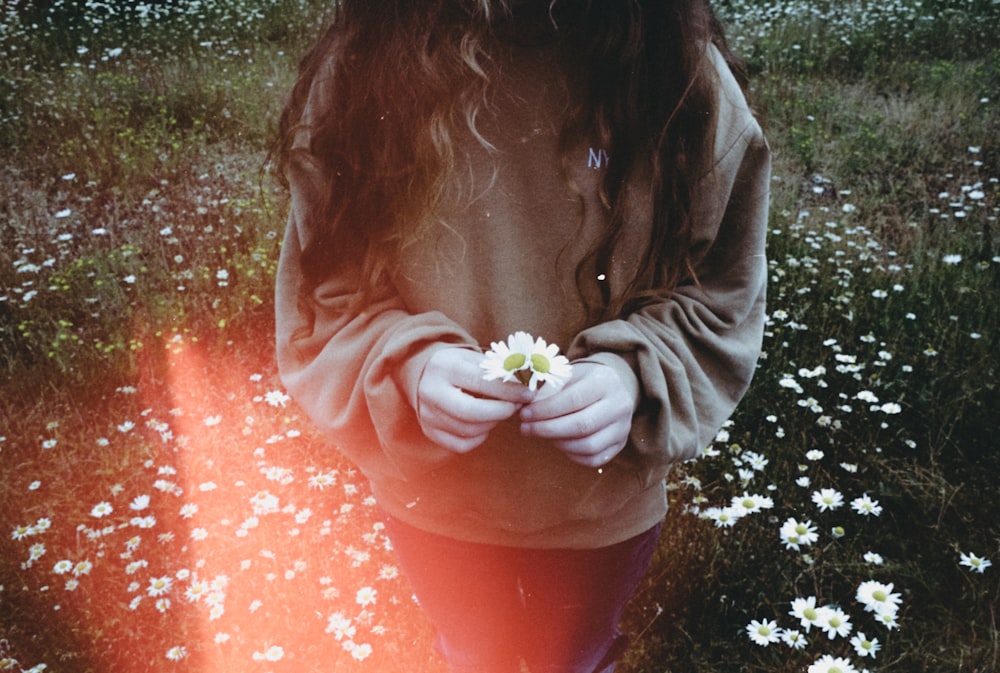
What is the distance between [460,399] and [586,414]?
0.17 m

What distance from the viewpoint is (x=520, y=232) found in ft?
3.64

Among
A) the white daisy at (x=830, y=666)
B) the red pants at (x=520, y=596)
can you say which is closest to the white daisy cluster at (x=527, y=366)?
the red pants at (x=520, y=596)

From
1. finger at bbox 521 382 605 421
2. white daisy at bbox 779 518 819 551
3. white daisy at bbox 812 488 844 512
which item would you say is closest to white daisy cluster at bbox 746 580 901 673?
white daisy at bbox 779 518 819 551

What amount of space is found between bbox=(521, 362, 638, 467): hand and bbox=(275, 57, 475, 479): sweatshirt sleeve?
20 cm

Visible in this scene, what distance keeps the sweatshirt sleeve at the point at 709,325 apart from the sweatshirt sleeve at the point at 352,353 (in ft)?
0.89

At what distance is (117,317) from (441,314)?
312 cm

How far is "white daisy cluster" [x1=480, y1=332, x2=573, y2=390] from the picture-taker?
856 mm

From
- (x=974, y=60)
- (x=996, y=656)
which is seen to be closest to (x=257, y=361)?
(x=996, y=656)

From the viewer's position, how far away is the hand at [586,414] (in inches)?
34.0

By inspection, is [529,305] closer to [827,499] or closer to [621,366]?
[621,366]

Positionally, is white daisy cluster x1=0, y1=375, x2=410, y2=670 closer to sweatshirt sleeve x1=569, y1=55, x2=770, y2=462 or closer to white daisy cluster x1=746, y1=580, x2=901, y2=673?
white daisy cluster x1=746, y1=580, x2=901, y2=673

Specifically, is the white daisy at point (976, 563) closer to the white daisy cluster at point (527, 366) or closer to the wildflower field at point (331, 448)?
the wildflower field at point (331, 448)

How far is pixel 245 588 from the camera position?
2199 millimetres

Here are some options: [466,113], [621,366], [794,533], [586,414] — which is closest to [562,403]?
[586,414]
